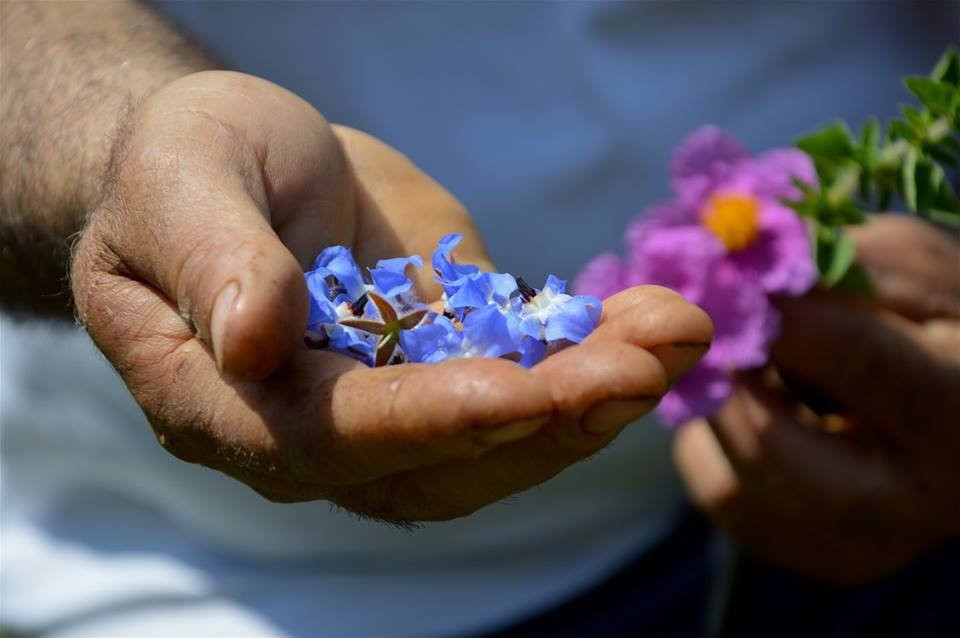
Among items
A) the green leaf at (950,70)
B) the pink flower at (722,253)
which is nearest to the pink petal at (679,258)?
the pink flower at (722,253)

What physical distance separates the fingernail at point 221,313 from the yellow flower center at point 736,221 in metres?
1.15

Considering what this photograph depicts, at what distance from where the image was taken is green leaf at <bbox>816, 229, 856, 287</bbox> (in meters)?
1.94

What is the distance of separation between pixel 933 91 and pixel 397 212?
0.90 meters

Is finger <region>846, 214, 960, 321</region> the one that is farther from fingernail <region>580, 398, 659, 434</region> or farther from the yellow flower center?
fingernail <region>580, 398, 659, 434</region>

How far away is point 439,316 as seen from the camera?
4.85 feet

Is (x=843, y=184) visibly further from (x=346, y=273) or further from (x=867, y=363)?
(x=346, y=273)

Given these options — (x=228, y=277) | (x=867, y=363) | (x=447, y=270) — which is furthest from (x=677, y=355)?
(x=867, y=363)

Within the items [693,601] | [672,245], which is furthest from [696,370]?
[693,601]

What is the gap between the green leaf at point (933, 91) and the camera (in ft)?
5.70

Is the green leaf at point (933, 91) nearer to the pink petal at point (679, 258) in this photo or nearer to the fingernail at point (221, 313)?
the pink petal at point (679, 258)

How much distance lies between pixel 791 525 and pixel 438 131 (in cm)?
120

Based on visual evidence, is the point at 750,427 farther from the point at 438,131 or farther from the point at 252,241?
the point at 252,241

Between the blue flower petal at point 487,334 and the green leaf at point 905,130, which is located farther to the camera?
the green leaf at point 905,130

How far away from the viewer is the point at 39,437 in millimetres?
2504
